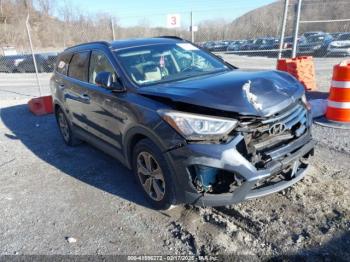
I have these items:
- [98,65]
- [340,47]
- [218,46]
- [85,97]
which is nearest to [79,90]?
[85,97]

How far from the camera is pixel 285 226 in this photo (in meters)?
3.01

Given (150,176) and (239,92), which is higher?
(239,92)

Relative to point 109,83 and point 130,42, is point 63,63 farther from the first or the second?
point 109,83

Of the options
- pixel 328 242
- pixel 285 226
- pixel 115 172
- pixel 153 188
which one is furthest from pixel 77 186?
pixel 328 242

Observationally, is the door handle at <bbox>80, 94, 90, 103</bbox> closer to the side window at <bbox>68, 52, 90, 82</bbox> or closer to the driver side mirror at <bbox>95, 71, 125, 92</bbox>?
the side window at <bbox>68, 52, 90, 82</bbox>

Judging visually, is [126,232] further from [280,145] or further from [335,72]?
[335,72]

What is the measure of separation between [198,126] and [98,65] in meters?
2.12

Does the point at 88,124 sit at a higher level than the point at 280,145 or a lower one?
lower

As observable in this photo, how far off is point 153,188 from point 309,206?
5.37 feet

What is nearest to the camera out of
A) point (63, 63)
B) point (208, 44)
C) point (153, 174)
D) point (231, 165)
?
point (231, 165)

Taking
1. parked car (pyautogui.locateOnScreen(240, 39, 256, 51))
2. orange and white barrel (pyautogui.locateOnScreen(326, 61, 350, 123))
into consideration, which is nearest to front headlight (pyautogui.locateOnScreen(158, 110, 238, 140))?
orange and white barrel (pyautogui.locateOnScreen(326, 61, 350, 123))

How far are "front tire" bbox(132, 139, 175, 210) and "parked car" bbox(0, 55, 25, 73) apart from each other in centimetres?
2103

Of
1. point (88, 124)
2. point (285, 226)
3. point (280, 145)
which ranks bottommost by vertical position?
point (285, 226)

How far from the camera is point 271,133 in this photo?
9.65 ft
